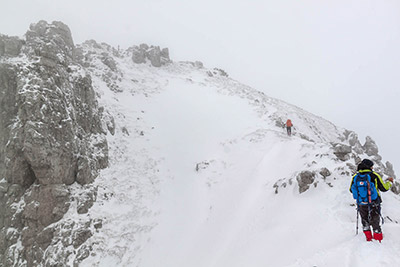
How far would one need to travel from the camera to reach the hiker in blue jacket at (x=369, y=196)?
7621 millimetres

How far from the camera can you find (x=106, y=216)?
1630 centimetres

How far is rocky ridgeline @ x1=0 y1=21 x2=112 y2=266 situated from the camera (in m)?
14.5

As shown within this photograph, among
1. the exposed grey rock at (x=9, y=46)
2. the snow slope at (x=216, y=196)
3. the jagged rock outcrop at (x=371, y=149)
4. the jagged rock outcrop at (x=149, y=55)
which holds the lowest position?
the snow slope at (x=216, y=196)

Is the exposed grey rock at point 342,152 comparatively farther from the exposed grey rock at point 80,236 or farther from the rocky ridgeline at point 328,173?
the exposed grey rock at point 80,236

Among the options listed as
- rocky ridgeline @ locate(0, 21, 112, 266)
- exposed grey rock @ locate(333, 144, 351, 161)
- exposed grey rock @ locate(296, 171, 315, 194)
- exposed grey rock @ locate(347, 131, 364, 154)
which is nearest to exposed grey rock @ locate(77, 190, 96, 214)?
rocky ridgeline @ locate(0, 21, 112, 266)

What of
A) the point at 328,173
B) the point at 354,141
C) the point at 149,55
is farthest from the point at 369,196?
the point at 149,55

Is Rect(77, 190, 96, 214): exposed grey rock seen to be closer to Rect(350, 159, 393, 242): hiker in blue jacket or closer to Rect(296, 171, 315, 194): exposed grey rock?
Rect(296, 171, 315, 194): exposed grey rock

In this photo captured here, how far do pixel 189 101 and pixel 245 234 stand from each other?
77.0ft

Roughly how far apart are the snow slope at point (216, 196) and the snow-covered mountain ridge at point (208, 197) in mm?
71

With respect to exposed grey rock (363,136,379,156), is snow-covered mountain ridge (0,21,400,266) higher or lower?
lower

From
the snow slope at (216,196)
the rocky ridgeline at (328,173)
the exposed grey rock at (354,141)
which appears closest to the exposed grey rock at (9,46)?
the snow slope at (216,196)

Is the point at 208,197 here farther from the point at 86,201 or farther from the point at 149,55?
the point at 149,55

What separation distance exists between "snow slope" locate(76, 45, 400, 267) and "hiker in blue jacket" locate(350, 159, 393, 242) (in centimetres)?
47

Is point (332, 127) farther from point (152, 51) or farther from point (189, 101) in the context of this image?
point (152, 51)
